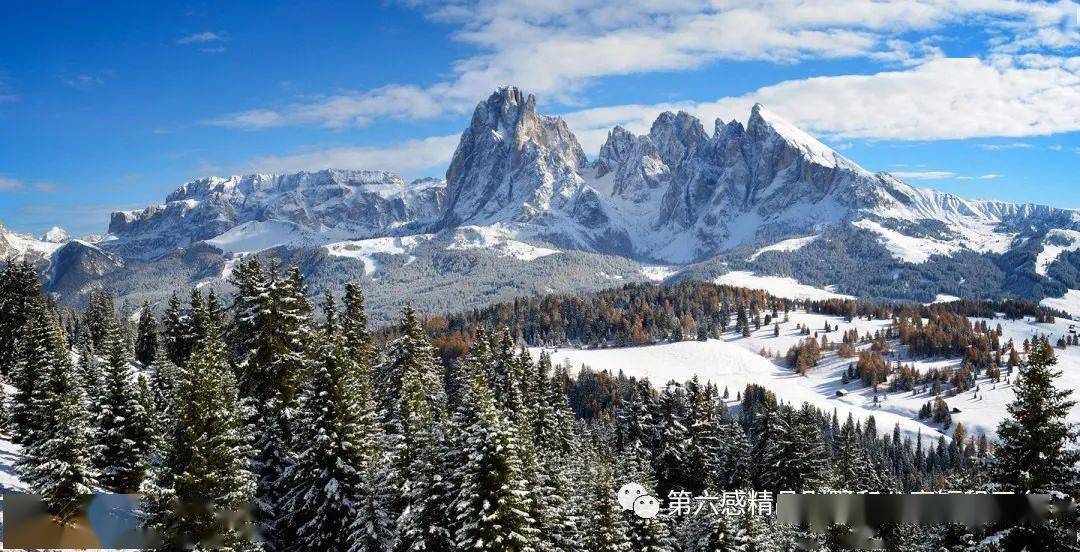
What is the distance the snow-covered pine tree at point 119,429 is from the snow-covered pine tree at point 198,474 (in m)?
18.6

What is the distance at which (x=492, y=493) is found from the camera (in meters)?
30.4

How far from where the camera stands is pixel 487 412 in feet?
101

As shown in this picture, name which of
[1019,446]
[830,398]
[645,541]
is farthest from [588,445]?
[830,398]

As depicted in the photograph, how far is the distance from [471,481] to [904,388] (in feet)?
645

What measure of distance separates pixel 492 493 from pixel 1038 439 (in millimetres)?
19954

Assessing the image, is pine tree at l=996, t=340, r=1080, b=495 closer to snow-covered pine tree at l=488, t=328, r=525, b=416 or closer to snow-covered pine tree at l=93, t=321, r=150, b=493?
snow-covered pine tree at l=488, t=328, r=525, b=416

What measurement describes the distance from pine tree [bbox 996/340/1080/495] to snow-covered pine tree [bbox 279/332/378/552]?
85.1ft

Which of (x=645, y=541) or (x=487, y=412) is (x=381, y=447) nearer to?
(x=487, y=412)

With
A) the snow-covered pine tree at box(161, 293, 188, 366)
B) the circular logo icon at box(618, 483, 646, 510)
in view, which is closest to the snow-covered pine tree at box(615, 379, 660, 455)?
the circular logo icon at box(618, 483, 646, 510)

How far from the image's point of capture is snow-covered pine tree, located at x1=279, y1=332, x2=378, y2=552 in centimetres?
3316

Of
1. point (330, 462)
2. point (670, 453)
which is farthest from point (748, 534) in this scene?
point (330, 462)

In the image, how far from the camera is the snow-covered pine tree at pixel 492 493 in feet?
99.1

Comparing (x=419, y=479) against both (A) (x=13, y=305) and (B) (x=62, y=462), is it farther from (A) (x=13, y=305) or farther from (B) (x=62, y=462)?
(A) (x=13, y=305)

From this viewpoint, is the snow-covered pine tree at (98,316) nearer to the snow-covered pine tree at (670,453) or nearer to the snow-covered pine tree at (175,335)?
the snow-covered pine tree at (175,335)
